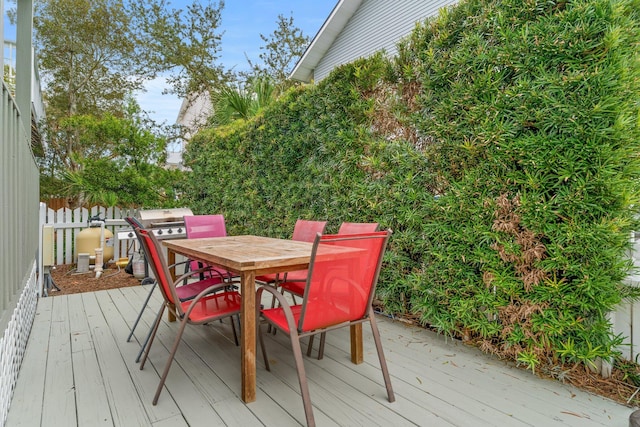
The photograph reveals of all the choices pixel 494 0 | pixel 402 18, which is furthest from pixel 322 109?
pixel 402 18

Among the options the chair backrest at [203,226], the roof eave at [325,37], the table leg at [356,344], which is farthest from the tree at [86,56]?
the table leg at [356,344]

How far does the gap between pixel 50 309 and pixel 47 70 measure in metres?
11.9

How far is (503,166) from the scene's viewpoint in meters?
2.51

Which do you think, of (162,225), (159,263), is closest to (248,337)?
(159,263)

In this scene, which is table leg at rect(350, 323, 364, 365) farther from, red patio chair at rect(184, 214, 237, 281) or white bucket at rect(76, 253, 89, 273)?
white bucket at rect(76, 253, 89, 273)

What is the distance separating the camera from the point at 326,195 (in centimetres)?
414

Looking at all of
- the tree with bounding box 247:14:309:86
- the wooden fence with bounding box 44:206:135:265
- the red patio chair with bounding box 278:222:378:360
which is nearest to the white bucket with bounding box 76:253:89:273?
the wooden fence with bounding box 44:206:135:265

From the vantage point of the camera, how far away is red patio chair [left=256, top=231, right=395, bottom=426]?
1.78 metres

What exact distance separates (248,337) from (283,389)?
1.43 feet

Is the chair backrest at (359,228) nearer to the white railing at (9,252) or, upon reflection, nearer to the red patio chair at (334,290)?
the red patio chair at (334,290)

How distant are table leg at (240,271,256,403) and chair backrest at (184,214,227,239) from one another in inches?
91.6

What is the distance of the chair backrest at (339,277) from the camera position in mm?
1795

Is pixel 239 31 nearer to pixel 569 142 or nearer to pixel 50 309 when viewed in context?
pixel 50 309

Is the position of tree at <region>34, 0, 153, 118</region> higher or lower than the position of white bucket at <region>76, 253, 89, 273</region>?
higher
